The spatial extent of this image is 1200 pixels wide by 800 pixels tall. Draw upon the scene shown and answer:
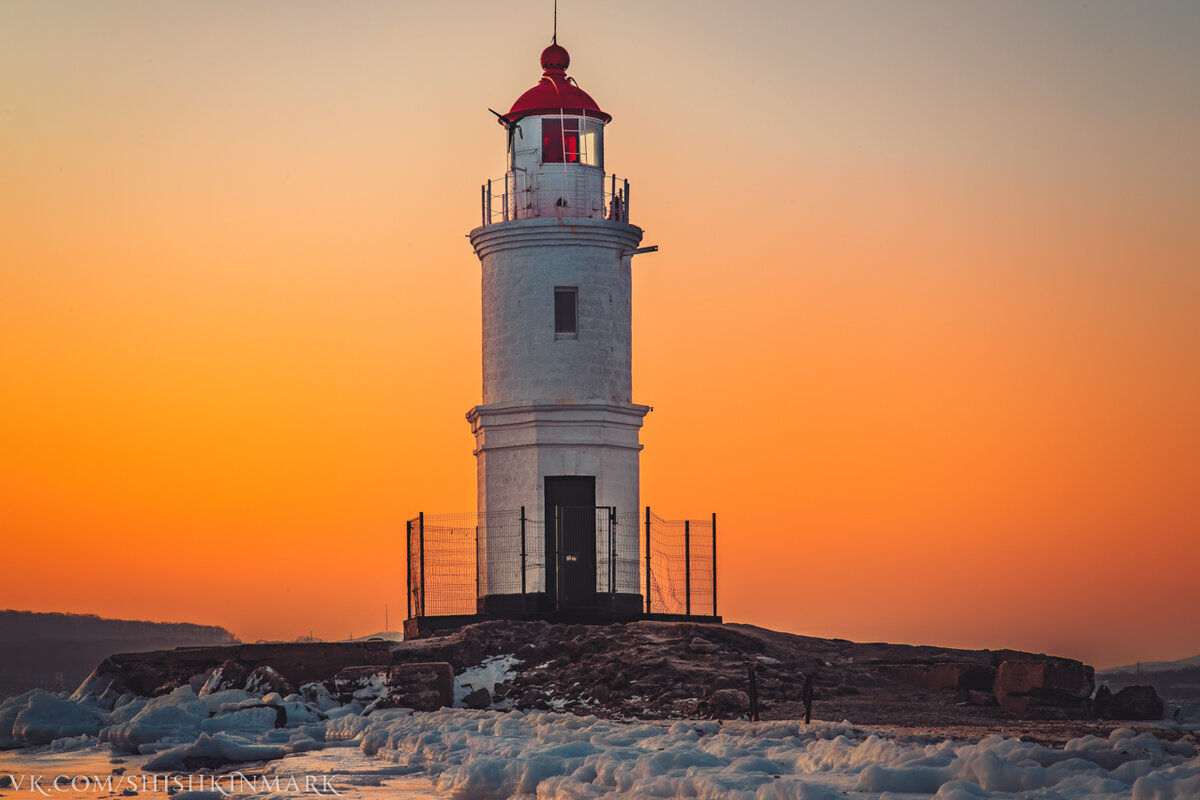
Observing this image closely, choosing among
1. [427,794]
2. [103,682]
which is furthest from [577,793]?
[103,682]

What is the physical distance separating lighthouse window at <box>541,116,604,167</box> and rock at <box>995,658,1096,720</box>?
545 inches

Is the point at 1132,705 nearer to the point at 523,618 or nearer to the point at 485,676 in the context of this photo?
the point at 485,676

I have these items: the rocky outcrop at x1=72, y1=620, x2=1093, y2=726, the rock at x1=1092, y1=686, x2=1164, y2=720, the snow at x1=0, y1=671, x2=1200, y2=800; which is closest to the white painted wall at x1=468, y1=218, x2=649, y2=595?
the rocky outcrop at x1=72, y1=620, x2=1093, y2=726

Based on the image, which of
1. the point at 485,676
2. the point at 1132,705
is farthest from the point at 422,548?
the point at 1132,705

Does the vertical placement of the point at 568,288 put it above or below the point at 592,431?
above

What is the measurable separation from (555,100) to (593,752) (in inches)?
688

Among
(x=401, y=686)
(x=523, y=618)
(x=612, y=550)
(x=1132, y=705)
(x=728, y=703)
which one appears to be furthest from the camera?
(x=612, y=550)

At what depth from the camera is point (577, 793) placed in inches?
331

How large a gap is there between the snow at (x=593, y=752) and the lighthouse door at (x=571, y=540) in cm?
730

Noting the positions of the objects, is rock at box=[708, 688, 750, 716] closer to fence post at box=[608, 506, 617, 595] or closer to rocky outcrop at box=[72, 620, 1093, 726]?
rocky outcrop at box=[72, 620, 1093, 726]

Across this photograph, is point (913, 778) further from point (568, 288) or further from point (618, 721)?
point (568, 288)

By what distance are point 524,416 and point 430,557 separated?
2953 mm

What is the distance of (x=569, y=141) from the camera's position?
84.4 ft

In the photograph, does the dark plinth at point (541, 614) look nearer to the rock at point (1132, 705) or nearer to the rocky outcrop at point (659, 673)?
the rocky outcrop at point (659, 673)
